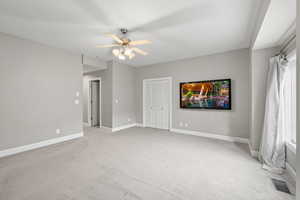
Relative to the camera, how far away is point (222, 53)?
385cm

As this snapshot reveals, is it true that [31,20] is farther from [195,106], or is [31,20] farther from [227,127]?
[227,127]

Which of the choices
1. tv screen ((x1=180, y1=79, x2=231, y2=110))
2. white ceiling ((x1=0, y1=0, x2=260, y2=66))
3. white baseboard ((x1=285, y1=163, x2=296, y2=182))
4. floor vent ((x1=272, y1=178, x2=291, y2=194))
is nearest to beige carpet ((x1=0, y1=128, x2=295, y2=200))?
floor vent ((x1=272, y1=178, x2=291, y2=194))

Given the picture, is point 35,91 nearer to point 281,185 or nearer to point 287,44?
point 281,185

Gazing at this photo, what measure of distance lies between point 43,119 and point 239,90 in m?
5.43

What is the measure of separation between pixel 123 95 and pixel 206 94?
3.14 metres

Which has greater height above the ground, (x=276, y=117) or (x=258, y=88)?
(x=258, y=88)

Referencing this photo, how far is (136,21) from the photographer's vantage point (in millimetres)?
2275

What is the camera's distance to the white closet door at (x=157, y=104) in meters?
4.98

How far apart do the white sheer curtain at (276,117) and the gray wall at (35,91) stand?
4.75m

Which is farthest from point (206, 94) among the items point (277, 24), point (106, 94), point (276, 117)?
point (106, 94)

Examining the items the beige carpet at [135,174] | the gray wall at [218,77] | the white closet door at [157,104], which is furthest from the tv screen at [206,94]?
the beige carpet at [135,174]

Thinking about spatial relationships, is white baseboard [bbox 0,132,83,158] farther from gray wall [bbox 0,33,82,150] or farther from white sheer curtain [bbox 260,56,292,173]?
white sheer curtain [bbox 260,56,292,173]

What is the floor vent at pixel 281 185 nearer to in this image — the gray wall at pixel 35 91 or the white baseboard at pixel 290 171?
the white baseboard at pixel 290 171

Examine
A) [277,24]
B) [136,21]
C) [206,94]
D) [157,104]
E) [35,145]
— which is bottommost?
[35,145]
